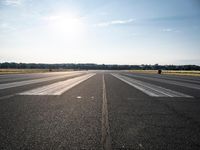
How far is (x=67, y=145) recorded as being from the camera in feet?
11.1

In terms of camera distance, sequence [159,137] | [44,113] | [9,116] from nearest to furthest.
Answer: [159,137], [9,116], [44,113]

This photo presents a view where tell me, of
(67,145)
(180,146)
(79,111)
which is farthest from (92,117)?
(180,146)

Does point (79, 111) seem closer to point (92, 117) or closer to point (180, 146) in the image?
point (92, 117)

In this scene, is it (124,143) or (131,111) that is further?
(131,111)

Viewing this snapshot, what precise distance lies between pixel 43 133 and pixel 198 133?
131 inches

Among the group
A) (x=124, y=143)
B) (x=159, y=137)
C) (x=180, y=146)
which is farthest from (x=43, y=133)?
(x=180, y=146)

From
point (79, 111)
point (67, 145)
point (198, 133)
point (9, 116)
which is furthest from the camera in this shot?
point (79, 111)

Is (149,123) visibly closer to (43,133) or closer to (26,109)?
(43,133)

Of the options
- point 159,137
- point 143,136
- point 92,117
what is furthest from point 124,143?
point 92,117

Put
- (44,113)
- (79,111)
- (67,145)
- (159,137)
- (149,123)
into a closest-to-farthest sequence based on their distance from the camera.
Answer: (67,145), (159,137), (149,123), (44,113), (79,111)

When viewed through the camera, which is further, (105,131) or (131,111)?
(131,111)

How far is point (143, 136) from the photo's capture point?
391 cm

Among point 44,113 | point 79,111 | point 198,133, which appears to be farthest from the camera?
point 79,111

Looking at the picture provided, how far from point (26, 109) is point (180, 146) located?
4.80 metres
